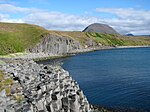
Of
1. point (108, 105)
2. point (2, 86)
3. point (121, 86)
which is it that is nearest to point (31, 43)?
point (121, 86)

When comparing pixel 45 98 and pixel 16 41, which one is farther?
pixel 16 41

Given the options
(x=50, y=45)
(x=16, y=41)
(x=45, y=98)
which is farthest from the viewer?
(x=50, y=45)

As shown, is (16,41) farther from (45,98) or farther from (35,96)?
(35,96)

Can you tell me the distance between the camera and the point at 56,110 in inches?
1253

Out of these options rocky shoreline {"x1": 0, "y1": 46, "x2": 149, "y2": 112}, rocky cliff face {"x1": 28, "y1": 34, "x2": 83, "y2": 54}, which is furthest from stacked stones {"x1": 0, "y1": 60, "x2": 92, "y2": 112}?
rocky cliff face {"x1": 28, "y1": 34, "x2": 83, "y2": 54}

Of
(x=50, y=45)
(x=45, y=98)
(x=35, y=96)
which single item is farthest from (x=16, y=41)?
(x=35, y=96)

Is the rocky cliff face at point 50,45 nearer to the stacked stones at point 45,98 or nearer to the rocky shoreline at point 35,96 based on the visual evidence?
the rocky shoreline at point 35,96

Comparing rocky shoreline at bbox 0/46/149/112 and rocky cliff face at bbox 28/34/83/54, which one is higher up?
rocky cliff face at bbox 28/34/83/54

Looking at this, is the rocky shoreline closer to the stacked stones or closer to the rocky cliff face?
the stacked stones

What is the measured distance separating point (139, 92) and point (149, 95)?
2.94 meters

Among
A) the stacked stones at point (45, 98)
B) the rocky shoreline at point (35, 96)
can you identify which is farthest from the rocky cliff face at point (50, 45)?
the stacked stones at point (45, 98)

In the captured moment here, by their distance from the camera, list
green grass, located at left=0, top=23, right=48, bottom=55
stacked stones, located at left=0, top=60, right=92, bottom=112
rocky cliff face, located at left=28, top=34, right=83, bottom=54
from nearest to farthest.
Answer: stacked stones, located at left=0, top=60, right=92, bottom=112 < green grass, located at left=0, top=23, right=48, bottom=55 < rocky cliff face, located at left=28, top=34, right=83, bottom=54

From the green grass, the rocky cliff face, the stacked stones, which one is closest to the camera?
the stacked stones

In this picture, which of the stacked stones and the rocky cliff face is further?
the rocky cliff face
